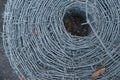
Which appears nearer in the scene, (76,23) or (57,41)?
(57,41)

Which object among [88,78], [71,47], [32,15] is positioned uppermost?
[32,15]

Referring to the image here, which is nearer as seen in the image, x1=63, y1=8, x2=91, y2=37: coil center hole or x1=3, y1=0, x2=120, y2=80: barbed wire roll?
x1=3, y1=0, x2=120, y2=80: barbed wire roll

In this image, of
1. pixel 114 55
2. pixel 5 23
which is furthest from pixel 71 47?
pixel 5 23

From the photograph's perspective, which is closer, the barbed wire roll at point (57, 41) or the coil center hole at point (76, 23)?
the barbed wire roll at point (57, 41)

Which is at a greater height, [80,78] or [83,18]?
[83,18]

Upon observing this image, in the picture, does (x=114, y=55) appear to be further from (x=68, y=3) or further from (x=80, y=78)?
(x=68, y=3)

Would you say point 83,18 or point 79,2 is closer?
point 79,2
